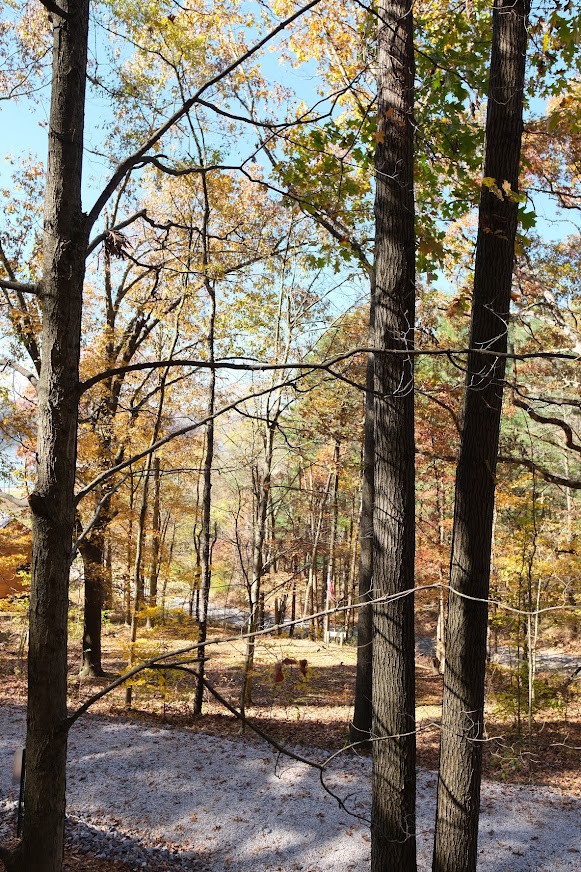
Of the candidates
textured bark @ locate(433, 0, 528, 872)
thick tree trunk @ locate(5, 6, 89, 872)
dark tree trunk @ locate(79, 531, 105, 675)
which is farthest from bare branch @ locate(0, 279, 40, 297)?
dark tree trunk @ locate(79, 531, 105, 675)

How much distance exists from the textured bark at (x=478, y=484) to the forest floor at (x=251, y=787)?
435 millimetres

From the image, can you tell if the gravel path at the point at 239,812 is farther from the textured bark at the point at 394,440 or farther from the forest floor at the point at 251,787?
the textured bark at the point at 394,440

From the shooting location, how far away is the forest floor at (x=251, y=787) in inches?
237

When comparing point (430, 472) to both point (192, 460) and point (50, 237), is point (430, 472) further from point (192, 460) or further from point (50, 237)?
point (50, 237)

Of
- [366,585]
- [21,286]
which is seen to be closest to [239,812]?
[366,585]

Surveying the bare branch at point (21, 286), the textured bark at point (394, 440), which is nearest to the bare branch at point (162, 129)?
the bare branch at point (21, 286)

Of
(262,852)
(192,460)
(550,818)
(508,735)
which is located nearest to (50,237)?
(262,852)

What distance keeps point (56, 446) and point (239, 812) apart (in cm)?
656

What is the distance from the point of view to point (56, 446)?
1.89 metres

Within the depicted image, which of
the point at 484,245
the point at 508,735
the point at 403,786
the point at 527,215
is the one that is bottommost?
the point at 508,735

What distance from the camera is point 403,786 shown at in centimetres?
380

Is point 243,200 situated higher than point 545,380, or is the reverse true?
point 243,200

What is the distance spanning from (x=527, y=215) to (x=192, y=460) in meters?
10.6

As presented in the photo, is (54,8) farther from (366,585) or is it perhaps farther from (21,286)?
(366,585)
